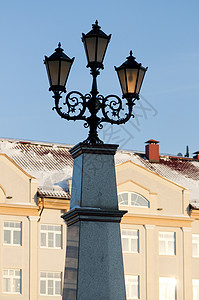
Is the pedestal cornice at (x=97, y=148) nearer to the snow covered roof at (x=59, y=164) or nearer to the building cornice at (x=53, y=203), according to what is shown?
the building cornice at (x=53, y=203)

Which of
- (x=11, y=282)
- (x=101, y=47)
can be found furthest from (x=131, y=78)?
(x=11, y=282)

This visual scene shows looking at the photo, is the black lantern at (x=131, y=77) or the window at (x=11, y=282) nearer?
the black lantern at (x=131, y=77)

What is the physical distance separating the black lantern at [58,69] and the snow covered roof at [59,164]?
26.4 metres

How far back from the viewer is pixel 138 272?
38.6 metres

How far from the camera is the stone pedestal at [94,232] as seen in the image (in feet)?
33.6

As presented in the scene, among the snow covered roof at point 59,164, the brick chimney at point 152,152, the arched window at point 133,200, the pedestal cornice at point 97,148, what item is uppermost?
the brick chimney at point 152,152

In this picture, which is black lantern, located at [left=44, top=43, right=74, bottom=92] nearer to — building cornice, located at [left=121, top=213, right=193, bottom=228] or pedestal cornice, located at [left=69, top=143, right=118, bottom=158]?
pedestal cornice, located at [left=69, top=143, right=118, bottom=158]

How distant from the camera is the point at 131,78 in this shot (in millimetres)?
11227

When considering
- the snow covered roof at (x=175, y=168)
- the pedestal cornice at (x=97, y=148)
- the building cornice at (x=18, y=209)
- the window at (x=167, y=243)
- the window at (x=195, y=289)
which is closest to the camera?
the pedestal cornice at (x=97, y=148)

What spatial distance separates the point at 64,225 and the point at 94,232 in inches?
1056

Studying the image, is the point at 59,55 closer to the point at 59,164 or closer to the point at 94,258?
the point at 94,258

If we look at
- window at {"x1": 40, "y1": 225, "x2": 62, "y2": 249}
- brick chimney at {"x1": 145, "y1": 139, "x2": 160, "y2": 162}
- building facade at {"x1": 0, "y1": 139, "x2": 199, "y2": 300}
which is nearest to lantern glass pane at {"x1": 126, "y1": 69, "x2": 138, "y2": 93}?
building facade at {"x1": 0, "y1": 139, "x2": 199, "y2": 300}

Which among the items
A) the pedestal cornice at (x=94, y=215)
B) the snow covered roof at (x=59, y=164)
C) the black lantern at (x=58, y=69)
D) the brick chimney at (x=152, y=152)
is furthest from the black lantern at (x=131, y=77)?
the brick chimney at (x=152, y=152)

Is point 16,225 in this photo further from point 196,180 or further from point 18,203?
point 196,180
